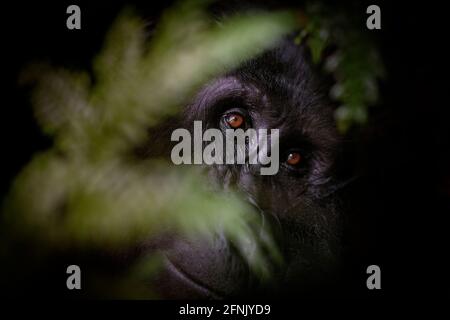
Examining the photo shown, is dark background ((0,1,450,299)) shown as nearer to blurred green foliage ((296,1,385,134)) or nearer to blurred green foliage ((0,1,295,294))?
blurred green foliage ((0,1,295,294))

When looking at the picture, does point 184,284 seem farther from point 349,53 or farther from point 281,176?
point 349,53

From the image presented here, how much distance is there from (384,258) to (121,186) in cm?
107

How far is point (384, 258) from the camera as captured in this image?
1.66 meters

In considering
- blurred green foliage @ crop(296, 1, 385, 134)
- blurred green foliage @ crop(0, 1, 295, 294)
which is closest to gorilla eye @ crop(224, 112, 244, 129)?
blurred green foliage @ crop(0, 1, 295, 294)

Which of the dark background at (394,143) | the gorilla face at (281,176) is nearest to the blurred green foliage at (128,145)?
the gorilla face at (281,176)

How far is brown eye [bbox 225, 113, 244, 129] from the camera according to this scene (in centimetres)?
155

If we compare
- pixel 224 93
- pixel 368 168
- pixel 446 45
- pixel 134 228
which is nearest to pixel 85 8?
pixel 224 93

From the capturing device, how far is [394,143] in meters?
1.69

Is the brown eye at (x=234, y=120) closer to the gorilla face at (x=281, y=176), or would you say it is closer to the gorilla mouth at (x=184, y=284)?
the gorilla face at (x=281, y=176)

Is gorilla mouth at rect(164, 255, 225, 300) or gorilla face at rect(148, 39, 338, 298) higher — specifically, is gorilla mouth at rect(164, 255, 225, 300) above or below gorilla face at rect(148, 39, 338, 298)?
below

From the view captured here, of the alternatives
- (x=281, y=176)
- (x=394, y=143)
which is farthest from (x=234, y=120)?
(x=394, y=143)

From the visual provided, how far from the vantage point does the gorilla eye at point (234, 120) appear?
1550 millimetres
